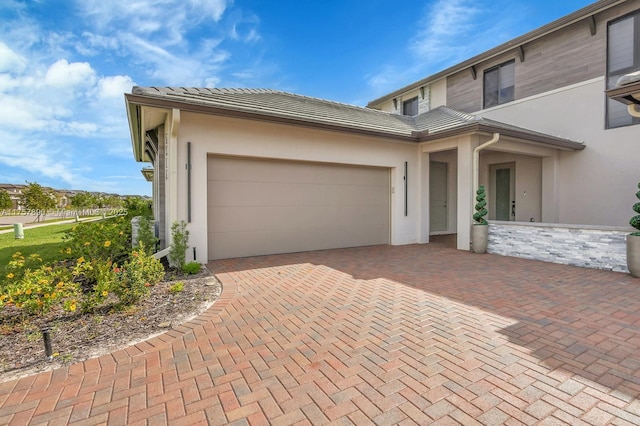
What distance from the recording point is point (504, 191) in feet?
39.0

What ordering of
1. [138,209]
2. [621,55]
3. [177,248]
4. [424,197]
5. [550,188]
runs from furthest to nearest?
[138,209]
[550,188]
[424,197]
[621,55]
[177,248]

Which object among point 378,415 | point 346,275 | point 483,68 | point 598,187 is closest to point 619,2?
point 483,68

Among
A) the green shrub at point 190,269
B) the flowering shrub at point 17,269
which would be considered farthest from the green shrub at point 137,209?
the green shrub at point 190,269

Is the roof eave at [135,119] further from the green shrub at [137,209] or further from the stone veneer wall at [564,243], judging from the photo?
the stone veneer wall at [564,243]

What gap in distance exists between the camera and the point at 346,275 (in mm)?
5754

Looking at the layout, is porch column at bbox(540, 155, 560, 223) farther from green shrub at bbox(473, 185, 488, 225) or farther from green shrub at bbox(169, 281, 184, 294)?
green shrub at bbox(169, 281, 184, 294)

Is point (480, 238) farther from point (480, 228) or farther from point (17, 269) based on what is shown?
point (17, 269)

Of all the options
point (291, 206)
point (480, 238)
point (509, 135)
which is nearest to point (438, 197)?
point (509, 135)

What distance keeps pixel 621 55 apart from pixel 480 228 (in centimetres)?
698

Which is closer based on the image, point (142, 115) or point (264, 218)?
point (142, 115)

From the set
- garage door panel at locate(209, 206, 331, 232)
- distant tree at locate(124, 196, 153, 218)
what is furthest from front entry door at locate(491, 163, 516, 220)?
distant tree at locate(124, 196, 153, 218)

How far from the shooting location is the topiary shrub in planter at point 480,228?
7.86 m

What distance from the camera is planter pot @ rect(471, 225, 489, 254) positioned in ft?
25.8

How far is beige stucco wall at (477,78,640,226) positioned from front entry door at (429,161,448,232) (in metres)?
3.27
